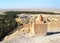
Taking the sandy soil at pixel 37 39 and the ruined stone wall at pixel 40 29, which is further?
the ruined stone wall at pixel 40 29

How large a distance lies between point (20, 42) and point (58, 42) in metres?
3.78

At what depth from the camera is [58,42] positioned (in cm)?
1814

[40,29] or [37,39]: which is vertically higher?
[40,29]

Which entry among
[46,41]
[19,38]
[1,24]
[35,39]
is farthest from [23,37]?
[1,24]

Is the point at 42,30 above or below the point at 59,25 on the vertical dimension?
above

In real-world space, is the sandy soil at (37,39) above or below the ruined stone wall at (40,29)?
below

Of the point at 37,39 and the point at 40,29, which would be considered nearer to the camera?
the point at 37,39

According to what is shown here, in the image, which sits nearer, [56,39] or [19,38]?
[56,39]

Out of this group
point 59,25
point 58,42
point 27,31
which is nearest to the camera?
point 58,42

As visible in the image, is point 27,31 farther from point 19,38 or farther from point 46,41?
point 46,41

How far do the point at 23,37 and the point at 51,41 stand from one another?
3773 mm

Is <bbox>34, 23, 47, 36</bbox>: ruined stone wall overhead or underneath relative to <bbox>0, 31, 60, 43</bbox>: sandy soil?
overhead

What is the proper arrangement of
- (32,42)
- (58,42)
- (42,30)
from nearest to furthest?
1. (58,42)
2. (32,42)
3. (42,30)

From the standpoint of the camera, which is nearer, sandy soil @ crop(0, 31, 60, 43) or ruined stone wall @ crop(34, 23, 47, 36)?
sandy soil @ crop(0, 31, 60, 43)
